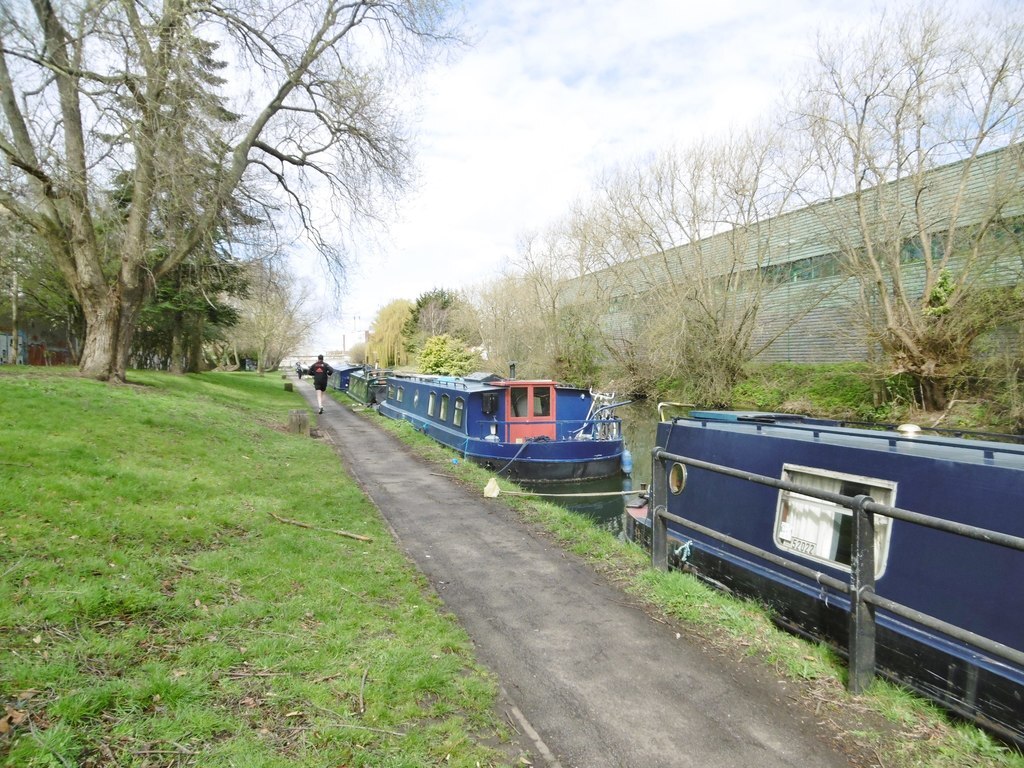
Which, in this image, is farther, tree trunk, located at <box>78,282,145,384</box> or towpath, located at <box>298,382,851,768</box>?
tree trunk, located at <box>78,282,145,384</box>

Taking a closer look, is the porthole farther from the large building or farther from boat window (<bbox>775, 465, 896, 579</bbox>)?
the large building

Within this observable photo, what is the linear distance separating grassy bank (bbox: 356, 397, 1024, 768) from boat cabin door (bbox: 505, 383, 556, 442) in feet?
26.0

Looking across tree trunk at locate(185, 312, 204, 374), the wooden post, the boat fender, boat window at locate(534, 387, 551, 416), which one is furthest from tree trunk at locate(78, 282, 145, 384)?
tree trunk at locate(185, 312, 204, 374)

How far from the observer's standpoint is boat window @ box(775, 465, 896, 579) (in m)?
4.03

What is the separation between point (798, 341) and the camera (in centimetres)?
2238

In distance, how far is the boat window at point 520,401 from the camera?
13.6 metres

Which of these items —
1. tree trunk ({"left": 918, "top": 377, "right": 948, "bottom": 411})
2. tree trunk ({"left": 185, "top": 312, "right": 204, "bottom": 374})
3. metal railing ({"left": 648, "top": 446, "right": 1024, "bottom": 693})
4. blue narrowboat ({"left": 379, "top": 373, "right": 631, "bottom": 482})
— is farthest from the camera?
tree trunk ({"left": 185, "top": 312, "right": 204, "bottom": 374})

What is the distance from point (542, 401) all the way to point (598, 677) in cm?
1065

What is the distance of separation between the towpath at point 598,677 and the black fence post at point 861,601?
413mm

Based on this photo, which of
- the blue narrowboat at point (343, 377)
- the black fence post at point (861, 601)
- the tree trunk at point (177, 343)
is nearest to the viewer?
the black fence post at point (861, 601)

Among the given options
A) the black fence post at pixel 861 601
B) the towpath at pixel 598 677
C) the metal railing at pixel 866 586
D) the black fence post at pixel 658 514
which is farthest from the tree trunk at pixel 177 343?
the black fence post at pixel 861 601

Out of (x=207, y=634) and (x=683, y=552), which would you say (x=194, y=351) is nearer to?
(x=683, y=552)

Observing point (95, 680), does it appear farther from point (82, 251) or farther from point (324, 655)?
point (82, 251)

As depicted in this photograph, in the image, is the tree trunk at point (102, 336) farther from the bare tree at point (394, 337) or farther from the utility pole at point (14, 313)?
the bare tree at point (394, 337)
